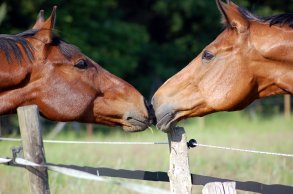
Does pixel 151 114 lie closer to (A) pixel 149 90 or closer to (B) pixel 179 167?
(B) pixel 179 167

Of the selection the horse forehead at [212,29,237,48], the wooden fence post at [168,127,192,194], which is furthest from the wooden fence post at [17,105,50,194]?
the horse forehead at [212,29,237,48]

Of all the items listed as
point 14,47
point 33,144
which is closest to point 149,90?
point 14,47

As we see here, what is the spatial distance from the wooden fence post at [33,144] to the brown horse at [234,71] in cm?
122

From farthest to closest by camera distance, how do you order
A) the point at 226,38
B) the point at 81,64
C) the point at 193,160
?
1. the point at 193,160
2. the point at 81,64
3. the point at 226,38

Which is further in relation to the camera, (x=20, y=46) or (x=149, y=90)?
(x=149, y=90)

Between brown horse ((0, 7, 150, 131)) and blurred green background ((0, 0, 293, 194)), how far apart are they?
142 centimetres

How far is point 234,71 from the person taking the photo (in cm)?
529

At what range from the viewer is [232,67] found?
5.30m

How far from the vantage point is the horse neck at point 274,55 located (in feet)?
16.8

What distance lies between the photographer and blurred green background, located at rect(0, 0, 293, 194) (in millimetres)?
9031

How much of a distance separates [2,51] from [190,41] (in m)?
21.5

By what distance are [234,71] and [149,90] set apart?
1935 cm

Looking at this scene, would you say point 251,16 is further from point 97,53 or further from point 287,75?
point 97,53

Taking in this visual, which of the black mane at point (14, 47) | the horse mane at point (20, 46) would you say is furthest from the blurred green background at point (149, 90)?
the black mane at point (14, 47)
